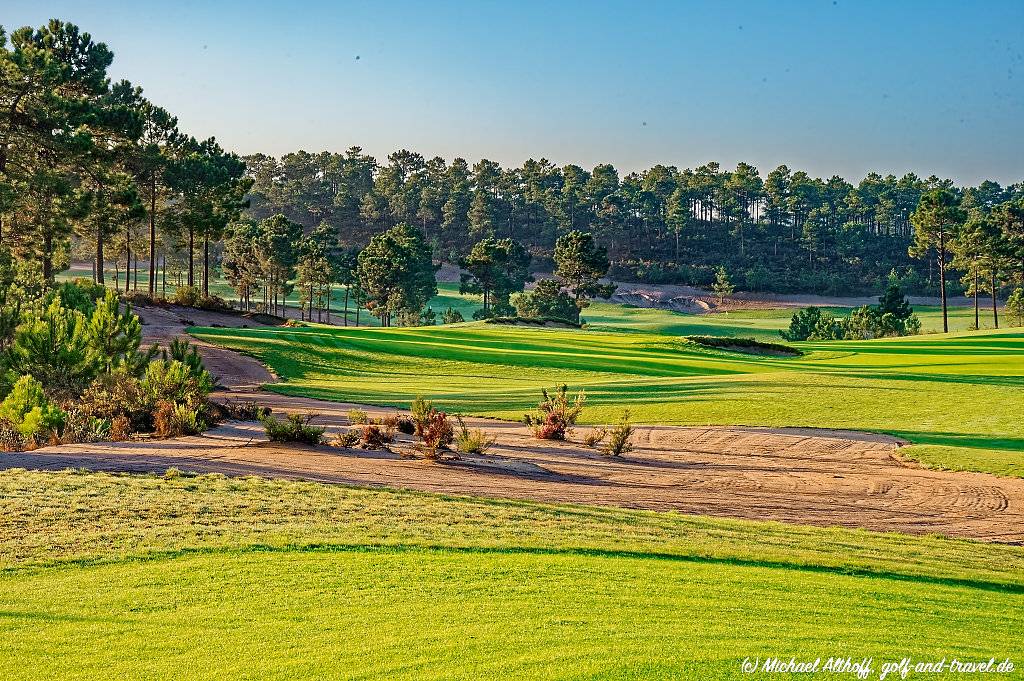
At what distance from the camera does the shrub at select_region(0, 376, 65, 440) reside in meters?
20.7

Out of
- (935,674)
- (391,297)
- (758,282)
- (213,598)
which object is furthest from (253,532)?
(758,282)

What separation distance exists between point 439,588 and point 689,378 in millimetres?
31690

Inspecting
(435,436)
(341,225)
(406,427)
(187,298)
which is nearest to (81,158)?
(187,298)

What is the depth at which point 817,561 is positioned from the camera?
40.7 ft

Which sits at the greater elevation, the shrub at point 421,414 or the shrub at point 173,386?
the shrub at point 173,386

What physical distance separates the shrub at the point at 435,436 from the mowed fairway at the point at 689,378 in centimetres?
846

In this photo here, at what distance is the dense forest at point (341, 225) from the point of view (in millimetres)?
43750

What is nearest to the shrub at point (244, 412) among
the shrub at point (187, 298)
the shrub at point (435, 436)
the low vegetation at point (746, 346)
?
the shrub at point (435, 436)

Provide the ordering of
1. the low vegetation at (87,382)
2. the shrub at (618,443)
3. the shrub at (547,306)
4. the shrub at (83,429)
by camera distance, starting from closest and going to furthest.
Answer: the low vegetation at (87,382) < the shrub at (83,429) < the shrub at (618,443) < the shrub at (547,306)

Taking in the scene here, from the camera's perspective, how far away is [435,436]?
2075 centimetres

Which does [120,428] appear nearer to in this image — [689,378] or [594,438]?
[594,438]

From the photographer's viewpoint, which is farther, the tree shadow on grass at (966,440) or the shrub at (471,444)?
the tree shadow on grass at (966,440)

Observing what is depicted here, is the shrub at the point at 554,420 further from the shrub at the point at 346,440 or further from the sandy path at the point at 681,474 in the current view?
the shrub at the point at 346,440

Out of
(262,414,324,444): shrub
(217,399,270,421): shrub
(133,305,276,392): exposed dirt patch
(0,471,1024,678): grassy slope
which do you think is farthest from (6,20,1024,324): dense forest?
(0,471,1024,678): grassy slope
